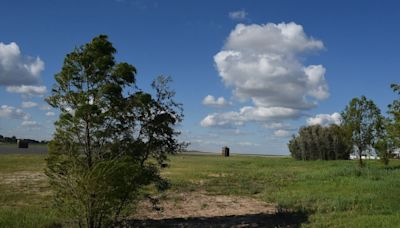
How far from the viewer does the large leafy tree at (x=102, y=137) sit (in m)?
12.1

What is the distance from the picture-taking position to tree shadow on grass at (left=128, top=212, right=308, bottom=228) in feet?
50.5

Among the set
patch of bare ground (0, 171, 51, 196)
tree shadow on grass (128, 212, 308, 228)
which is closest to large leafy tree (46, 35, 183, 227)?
tree shadow on grass (128, 212, 308, 228)

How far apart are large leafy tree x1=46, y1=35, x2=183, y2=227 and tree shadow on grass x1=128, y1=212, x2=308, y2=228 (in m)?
1.67

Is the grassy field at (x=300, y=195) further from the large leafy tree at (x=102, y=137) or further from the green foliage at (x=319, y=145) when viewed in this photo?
the green foliage at (x=319, y=145)

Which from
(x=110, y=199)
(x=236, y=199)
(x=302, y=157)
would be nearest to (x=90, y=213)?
(x=110, y=199)

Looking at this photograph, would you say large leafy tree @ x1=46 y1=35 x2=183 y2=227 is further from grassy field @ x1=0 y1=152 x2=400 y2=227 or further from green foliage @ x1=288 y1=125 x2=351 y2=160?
green foliage @ x1=288 y1=125 x2=351 y2=160

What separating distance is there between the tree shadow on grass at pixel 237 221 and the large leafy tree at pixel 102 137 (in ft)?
5.47

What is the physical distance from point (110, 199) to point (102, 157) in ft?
4.93

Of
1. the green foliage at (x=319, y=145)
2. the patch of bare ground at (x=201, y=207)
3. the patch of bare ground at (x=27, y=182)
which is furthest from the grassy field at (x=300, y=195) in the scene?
the green foliage at (x=319, y=145)

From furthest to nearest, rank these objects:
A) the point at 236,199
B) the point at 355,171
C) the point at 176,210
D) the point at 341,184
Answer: the point at 355,171, the point at 341,184, the point at 236,199, the point at 176,210

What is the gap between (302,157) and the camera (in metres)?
66.3

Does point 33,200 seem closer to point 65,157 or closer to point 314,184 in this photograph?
point 65,157

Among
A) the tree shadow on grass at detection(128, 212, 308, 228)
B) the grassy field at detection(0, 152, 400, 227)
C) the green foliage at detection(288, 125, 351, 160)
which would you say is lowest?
the tree shadow on grass at detection(128, 212, 308, 228)

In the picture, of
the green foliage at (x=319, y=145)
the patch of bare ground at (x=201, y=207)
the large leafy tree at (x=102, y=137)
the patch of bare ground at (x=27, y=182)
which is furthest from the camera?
the green foliage at (x=319, y=145)
